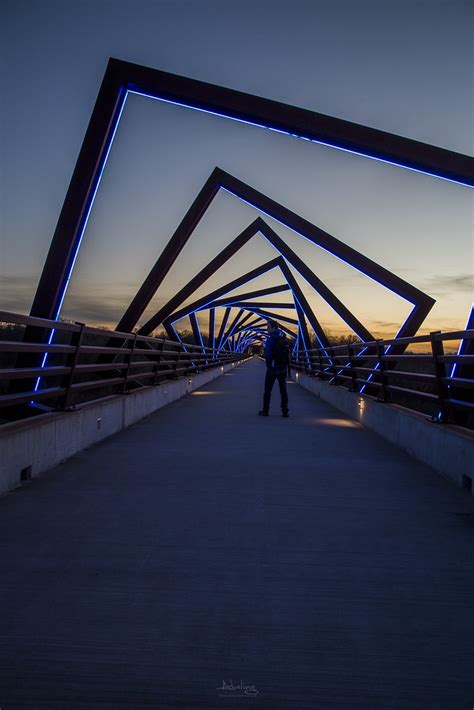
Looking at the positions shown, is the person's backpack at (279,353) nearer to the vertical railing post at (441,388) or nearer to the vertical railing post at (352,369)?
the vertical railing post at (352,369)

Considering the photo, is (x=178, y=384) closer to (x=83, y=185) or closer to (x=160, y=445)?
(x=83, y=185)

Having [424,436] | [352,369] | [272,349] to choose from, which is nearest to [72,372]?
[424,436]

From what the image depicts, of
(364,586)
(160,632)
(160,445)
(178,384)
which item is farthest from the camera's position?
(178,384)

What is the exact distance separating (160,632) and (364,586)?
1213mm

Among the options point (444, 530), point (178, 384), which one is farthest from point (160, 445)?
point (178, 384)

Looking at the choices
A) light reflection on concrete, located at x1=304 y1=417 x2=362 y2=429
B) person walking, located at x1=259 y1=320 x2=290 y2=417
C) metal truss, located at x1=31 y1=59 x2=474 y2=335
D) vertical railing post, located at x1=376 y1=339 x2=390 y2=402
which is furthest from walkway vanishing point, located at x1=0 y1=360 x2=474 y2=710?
person walking, located at x1=259 y1=320 x2=290 y2=417

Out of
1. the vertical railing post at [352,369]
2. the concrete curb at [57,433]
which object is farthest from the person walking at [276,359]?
the concrete curb at [57,433]

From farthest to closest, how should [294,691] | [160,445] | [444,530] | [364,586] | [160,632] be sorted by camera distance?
[160,445]
[444,530]
[364,586]
[160,632]
[294,691]

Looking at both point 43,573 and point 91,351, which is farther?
point 91,351

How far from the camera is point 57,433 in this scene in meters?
6.83

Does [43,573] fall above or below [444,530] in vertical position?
below

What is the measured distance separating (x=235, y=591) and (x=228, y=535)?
1.01m

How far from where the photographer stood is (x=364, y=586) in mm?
3516

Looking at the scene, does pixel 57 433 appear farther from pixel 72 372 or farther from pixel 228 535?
pixel 228 535
